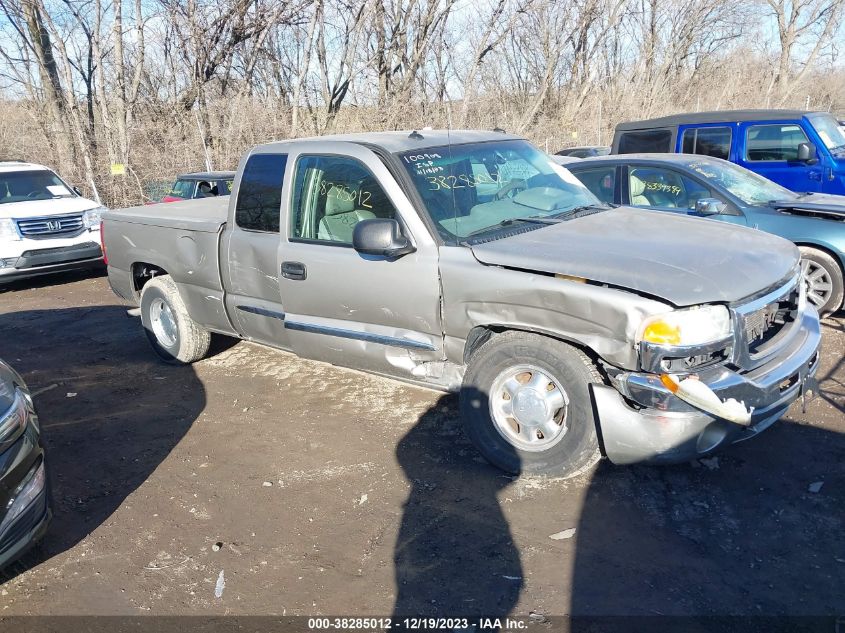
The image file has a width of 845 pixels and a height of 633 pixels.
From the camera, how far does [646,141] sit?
9.95m

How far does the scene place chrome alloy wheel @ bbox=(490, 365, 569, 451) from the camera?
3572mm

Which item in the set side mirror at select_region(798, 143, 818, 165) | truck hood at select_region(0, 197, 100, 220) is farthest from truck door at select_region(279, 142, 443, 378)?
truck hood at select_region(0, 197, 100, 220)

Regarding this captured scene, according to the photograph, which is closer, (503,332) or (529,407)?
(529,407)

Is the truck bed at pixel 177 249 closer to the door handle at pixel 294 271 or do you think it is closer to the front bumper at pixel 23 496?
the door handle at pixel 294 271

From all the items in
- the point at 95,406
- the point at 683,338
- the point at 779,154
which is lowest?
the point at 95,406

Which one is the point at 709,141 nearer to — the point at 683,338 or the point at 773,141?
the point at 773,141

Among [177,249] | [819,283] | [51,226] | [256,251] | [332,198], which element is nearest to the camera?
[332,198]

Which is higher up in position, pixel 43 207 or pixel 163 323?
pixel 43 207

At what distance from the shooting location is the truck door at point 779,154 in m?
8.45

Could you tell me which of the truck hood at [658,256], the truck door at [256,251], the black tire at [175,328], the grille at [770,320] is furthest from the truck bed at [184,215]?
the grille at [770,320]

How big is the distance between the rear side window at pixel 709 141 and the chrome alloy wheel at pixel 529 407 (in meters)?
7.07

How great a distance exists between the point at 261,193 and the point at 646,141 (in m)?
7.00

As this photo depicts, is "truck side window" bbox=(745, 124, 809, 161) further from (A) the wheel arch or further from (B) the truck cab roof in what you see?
(A) the wheel arch

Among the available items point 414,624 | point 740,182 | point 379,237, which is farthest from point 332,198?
point 740,182
